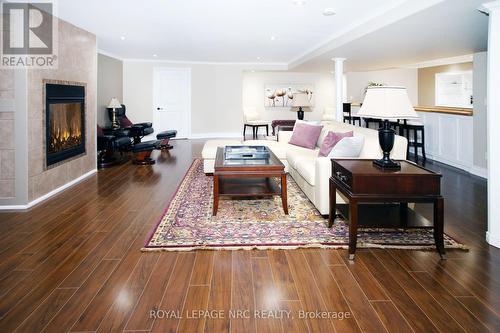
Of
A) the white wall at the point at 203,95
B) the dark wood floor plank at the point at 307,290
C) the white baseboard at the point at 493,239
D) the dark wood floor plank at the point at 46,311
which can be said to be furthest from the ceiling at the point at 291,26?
the dark wood floor plank at the point at 46,311

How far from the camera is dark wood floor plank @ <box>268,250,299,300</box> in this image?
7.24ft

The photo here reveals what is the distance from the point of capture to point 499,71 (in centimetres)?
287

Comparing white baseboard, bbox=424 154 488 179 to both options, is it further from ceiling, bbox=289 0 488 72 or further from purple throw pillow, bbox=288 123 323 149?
purple throw pillow, bbox=288 123 323 149

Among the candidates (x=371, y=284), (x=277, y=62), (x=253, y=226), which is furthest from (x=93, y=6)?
(x=277, y=62)

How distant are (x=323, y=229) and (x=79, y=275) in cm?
205

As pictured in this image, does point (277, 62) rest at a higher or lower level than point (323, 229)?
higher

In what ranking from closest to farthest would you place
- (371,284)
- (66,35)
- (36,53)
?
(371,284)
(36,53)
(66,35)

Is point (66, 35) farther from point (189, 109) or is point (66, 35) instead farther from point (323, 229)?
point (189, 109)

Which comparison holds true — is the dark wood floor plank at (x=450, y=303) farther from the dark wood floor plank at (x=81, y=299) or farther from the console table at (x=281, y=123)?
the console table at (x=281, y=123)

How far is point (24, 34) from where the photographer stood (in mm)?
3955

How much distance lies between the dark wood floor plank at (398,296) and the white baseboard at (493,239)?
3.48 ft

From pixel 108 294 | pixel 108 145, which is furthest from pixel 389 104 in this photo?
pixel 108 145

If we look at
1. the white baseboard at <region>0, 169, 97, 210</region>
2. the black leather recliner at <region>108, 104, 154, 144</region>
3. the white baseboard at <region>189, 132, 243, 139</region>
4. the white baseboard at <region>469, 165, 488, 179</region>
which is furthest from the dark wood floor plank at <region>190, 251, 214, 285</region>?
the white baseboard at <region>189, 132, 243, 139</region>

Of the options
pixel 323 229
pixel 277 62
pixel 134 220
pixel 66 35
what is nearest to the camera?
pixel 323 229
